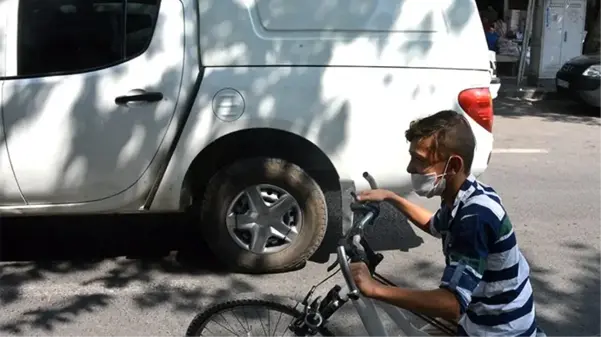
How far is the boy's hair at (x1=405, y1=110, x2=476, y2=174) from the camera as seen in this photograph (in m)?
2.23

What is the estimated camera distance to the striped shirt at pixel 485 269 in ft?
6.93

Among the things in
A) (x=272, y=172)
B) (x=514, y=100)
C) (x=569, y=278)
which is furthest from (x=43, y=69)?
(x=514, y=100)

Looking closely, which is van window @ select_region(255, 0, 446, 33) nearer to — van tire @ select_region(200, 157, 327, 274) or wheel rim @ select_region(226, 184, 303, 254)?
van tire @ select_region(200, 157, 327, 274)

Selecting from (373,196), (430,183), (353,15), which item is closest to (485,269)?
(430,183)

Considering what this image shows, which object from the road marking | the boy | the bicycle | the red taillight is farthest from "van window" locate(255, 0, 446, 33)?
the road marking

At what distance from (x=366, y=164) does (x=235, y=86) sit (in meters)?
0.90

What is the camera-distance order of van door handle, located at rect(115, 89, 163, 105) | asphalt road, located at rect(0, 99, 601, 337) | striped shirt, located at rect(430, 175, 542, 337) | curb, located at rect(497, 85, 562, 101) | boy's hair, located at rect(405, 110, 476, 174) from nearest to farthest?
1. striped shirt, located at rect(430, 175, 542, 337)
2. boy's hair, located at rect(405, 110, 476, 174)
3. asphalt road, located at rect(0, 99, 601, 337)
4. van door handle, located at rect(115, 89, 163, 105)
5. curb, located at rect(497, 85, 562, 101)

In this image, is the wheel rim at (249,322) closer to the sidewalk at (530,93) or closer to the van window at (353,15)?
the van window at (353,15)

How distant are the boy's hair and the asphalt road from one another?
2.83ft

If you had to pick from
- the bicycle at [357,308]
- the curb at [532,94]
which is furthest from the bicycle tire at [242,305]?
the curb at [532,94]

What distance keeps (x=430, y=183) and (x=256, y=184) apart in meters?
2.27

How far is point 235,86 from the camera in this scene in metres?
4.32

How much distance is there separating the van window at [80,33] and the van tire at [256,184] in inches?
36.7

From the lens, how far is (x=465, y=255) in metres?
2.12
